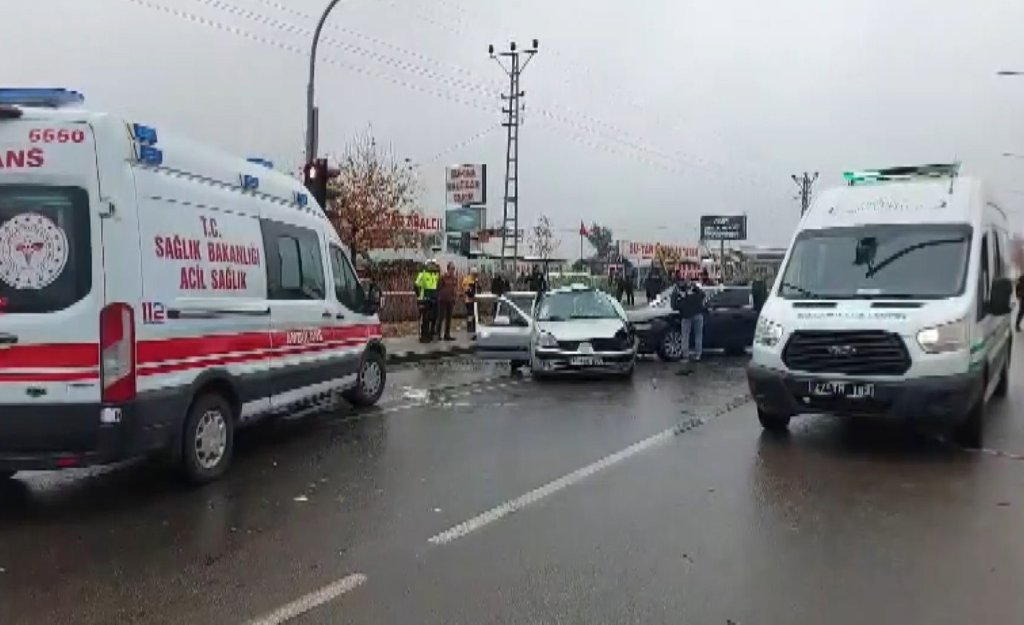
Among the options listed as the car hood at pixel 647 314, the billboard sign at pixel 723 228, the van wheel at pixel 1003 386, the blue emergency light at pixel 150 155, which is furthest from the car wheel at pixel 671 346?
the billboard sign at pixel 723 228

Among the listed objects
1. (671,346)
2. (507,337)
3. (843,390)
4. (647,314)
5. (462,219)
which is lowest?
(671,346)

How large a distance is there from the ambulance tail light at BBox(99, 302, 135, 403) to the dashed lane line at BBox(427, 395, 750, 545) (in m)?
2.39

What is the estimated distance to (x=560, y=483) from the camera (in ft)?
24.8

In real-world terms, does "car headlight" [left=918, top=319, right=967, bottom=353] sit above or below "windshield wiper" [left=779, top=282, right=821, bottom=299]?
below

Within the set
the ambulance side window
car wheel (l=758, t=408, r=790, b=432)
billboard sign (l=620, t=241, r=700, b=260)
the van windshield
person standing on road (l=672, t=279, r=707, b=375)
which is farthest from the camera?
billboard sign (l=620, t=241, r=700, b=260)

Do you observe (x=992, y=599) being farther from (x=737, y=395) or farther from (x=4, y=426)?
(x=737, y=395)

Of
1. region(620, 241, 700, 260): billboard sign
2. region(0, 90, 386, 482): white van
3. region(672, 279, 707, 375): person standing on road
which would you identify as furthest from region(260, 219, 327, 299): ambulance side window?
region(620, 241, 700, 260): billboard sign

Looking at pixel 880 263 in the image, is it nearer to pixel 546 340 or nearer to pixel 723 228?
pixel 546 340

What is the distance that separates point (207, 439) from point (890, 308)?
607cm

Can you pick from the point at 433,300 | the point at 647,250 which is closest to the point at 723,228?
the point at 647,250

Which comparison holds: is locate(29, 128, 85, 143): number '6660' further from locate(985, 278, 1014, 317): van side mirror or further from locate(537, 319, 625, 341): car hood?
locate(537, 319, 625, 341): car hood

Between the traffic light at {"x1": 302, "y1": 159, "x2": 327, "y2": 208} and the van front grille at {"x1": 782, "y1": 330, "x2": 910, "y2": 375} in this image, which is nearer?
the van front grille at {"x1": 782, "y1": 330, "x2": 910, "y2": 375}

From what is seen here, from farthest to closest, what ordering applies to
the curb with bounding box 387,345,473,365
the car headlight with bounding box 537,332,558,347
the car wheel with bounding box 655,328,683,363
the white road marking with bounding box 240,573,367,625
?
1. the curb with bounding box 387,345,473,365
2. the car wheel with bounding box 655,328,683,363
3. the car headlight with bounding box 537,332,558,347
4. the white road marking with bounding box 240,573,367,625

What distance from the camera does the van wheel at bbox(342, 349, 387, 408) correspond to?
11406 mm
